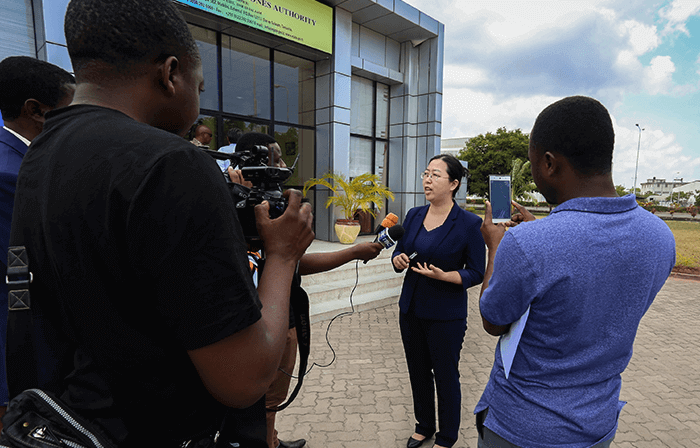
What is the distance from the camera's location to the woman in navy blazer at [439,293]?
284cm

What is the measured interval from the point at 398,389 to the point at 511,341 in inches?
116

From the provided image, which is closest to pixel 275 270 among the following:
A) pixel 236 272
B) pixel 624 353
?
pixel 236 272

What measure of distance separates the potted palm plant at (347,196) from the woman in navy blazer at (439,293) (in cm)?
645

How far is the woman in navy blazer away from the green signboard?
6.69 meters

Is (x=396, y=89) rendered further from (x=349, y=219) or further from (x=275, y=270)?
(x=275, y=270)

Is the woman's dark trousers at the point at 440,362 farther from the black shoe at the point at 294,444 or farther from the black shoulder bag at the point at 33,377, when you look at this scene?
the black shoulder bag at the point at 33,377

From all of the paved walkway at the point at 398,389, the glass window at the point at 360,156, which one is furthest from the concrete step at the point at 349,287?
the glass window at the point at 360,156

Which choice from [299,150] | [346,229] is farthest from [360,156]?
[346,229]

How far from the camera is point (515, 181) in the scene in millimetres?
35312

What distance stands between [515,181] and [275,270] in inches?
1495

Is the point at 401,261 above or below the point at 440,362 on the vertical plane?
above

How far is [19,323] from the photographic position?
2.83 feet

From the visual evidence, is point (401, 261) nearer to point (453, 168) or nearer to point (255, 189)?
point (453, 168)

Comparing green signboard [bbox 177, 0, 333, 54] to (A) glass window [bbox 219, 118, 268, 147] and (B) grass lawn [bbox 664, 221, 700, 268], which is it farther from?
(B) grass lawn [bbox 664, 221, 700, 268]
